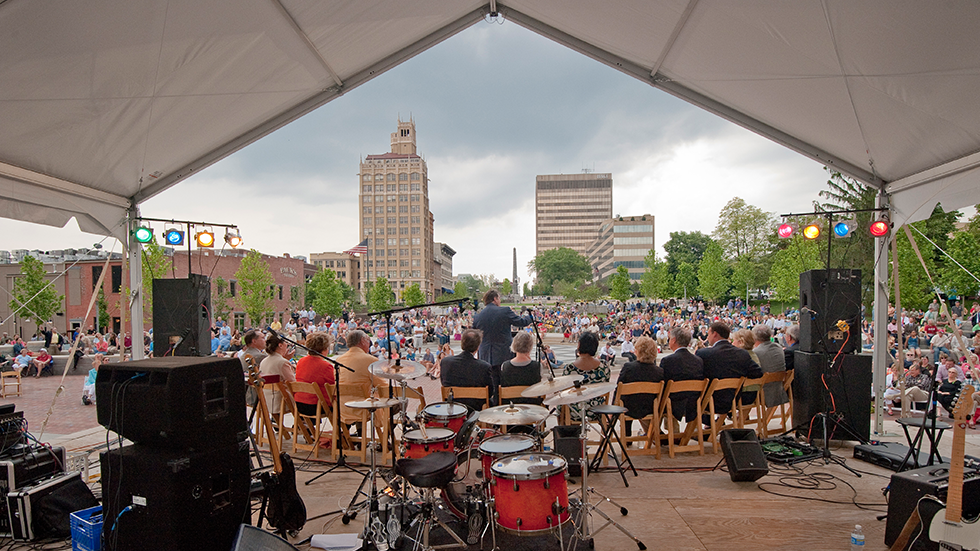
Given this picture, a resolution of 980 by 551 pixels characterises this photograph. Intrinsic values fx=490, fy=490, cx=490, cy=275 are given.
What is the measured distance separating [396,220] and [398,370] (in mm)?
92245

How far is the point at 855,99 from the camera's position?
15.1 feet

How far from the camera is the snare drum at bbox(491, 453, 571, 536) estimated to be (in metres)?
3.05

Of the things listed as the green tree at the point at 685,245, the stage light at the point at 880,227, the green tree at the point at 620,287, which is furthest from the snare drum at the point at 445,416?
the green tree at the point at 685,245

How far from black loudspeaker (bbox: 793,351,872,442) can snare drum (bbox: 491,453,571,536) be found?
403 cm

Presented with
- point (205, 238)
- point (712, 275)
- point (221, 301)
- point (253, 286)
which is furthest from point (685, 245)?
point (205, 238)

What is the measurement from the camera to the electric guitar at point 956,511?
271 centimetres

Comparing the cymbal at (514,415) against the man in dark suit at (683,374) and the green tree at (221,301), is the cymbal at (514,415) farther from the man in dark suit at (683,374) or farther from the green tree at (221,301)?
the green tree at (221,301)

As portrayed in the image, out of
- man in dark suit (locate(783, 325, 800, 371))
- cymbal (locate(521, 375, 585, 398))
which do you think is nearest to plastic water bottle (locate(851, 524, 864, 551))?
cymbal (locate(521, 375, 585, 398))

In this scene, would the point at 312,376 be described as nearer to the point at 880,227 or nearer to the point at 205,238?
the point at 205,238

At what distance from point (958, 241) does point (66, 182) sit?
33960 millimetres

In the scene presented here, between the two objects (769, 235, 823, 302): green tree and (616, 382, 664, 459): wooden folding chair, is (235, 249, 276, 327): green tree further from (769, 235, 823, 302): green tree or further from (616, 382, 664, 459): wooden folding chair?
(616, 382, 664, 459): wooden folding chair

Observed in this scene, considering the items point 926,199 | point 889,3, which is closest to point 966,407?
point 889,3

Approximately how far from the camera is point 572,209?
406ft

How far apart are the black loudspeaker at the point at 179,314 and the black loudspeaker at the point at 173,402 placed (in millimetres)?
3522
